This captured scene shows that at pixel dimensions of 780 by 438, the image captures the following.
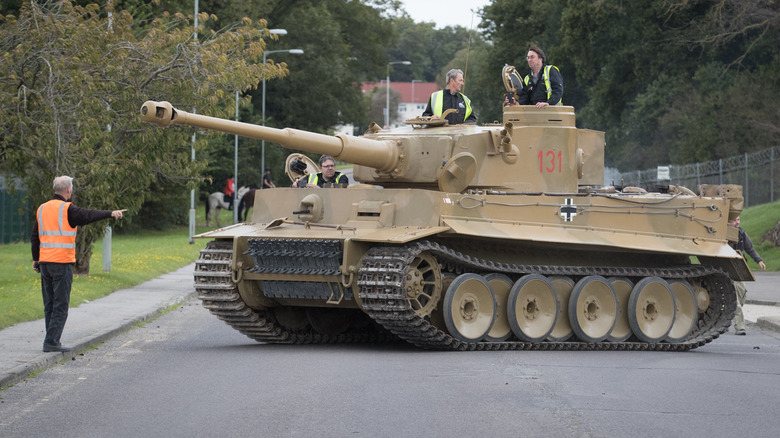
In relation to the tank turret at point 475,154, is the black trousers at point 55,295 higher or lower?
lower

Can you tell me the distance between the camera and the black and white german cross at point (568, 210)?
1443 cm

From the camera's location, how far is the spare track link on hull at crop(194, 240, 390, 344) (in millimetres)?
13938

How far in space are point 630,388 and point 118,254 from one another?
22.7m

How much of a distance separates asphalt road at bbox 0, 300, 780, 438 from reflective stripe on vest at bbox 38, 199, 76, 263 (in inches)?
45.5

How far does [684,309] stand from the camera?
1572 cm

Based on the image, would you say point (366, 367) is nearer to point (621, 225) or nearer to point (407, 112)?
point (621, 225)

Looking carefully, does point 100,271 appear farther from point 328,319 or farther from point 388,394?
point 388,394

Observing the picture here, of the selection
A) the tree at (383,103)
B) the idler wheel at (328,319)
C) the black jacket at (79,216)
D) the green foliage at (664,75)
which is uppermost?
the tree at (383,103)

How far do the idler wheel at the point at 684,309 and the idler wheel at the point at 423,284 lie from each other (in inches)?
153

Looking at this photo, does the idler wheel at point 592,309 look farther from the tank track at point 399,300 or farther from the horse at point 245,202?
the horse at point 245,202

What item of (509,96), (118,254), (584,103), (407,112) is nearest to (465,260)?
(509,96)

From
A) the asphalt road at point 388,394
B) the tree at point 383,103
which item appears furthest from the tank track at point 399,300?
the tree at point 383,103

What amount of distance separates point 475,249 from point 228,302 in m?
2.91

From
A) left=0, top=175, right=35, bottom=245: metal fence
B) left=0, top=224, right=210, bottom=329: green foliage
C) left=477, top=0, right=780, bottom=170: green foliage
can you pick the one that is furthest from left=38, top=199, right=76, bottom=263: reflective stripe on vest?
left=477, top=0, right=780, bottom=170: green foliage
